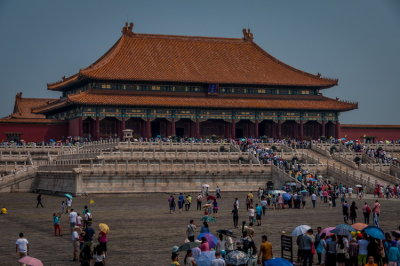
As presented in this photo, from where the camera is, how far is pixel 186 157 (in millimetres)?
57438

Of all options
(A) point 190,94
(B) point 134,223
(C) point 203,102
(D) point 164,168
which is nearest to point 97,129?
(A) point 190,94

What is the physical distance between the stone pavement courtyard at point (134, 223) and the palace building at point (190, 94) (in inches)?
1078

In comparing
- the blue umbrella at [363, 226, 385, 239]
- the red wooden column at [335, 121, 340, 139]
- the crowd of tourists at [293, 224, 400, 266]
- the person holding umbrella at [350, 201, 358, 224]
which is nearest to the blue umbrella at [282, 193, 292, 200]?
the person holding umbrella at [350, 201, 358, 224]

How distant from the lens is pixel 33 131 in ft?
249

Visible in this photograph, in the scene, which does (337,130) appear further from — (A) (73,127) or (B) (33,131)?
(B) (33,131)

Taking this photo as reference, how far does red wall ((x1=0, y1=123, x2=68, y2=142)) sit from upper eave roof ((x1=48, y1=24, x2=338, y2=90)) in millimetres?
6081

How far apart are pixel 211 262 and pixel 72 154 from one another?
4596 centimetres

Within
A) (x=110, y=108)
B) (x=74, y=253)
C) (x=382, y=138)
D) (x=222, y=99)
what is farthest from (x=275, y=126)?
(x=74, y=253)

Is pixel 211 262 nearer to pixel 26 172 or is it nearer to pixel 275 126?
pixel 26 172

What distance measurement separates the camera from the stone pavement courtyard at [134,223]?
25.1m

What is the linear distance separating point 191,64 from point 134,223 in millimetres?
52369

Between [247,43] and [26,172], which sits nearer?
[26,172]

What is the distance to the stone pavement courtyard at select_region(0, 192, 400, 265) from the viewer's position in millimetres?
25094

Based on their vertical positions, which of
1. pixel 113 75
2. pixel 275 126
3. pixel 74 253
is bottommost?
pixel 74 253
